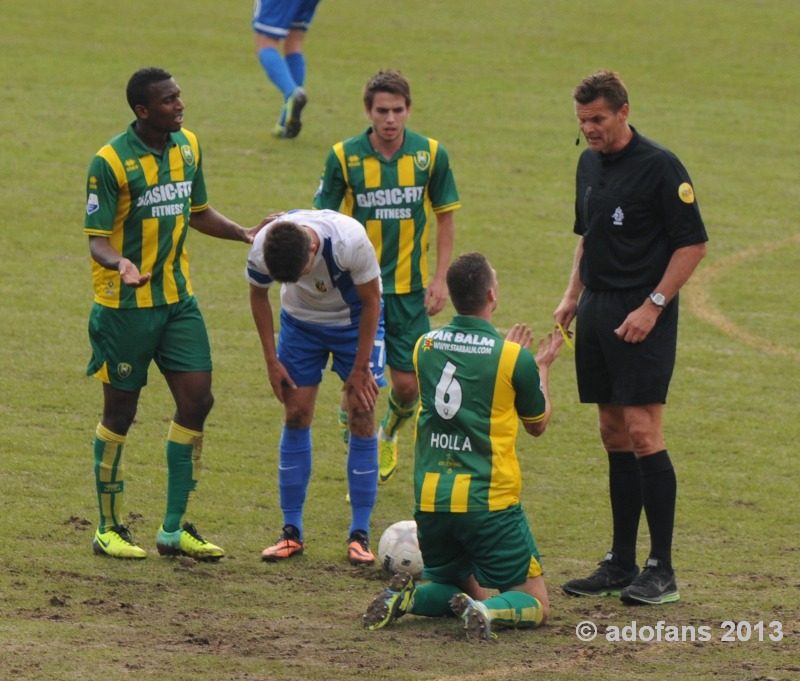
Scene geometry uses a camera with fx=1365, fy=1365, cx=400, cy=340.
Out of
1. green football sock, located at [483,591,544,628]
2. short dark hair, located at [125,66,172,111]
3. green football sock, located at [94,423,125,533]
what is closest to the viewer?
green football sock, located at [483,591,544,628]

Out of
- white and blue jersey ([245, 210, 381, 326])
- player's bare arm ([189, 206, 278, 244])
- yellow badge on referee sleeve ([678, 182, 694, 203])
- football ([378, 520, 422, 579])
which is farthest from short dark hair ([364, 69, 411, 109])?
football ([378, 520, 422, 579])

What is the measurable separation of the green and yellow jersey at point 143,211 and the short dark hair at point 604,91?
197 cm

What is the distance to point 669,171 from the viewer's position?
6.01 meters

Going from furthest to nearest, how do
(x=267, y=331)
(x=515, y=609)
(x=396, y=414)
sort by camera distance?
1. (x=396, y=414)
2. (x=267, y=331)
3. (x=515, y=609)

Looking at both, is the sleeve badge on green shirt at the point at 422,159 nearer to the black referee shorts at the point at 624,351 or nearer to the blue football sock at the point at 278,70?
the black referee shorts at the point at 624,351

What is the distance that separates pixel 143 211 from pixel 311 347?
109 centimetres

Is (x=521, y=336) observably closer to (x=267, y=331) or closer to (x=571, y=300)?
(x=571, y=300)

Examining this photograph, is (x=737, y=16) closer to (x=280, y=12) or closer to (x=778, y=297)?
(x=280, y=12)

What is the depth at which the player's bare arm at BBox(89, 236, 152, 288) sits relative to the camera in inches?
234

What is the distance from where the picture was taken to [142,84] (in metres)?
6.39

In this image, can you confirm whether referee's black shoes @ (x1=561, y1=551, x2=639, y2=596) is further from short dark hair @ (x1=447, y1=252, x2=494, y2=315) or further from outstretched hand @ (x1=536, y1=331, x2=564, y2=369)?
short dark hair @ (x1=447, y1=252, x2=494, y2=315)

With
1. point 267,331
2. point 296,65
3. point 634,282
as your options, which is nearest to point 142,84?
point 267,331

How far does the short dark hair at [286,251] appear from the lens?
5.91 metres

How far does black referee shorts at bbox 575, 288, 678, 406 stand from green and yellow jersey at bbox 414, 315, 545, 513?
537 mm
